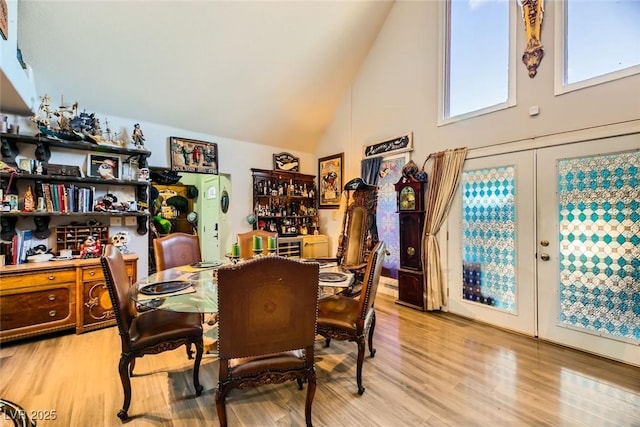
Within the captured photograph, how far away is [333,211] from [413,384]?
12.6 feet

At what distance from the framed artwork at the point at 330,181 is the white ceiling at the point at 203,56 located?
40.4 inches

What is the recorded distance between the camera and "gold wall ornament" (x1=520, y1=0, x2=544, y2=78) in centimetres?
302

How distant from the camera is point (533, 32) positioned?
3059 mm

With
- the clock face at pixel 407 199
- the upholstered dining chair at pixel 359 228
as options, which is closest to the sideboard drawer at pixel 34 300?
the upholstered dining chair at pixel 359 228

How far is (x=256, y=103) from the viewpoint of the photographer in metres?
4.73

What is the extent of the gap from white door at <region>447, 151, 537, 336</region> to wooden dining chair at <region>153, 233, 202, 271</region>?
3.32m

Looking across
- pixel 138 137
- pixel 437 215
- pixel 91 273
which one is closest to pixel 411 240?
pixel 437 215

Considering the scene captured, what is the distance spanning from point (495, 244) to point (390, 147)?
6.95 ft

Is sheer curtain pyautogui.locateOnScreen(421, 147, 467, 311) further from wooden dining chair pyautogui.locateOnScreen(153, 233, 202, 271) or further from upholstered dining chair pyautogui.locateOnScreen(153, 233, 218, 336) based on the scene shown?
wooden dining chair pyautogui.locateOnScreen(153, 233, 202, 271)

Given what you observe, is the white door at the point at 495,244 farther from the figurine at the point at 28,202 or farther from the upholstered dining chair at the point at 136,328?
the figurine at the point at 28,202

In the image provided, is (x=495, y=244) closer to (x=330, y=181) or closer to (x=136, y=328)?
(x=330, y=181)

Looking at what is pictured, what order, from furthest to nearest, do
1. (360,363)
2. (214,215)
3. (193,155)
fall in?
1. (214,215)
2. (193,155)
3. (360,363)

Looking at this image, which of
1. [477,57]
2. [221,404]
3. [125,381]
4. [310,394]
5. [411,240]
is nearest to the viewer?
[221,404]

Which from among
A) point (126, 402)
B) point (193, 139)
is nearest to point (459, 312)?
point (126, 402)
